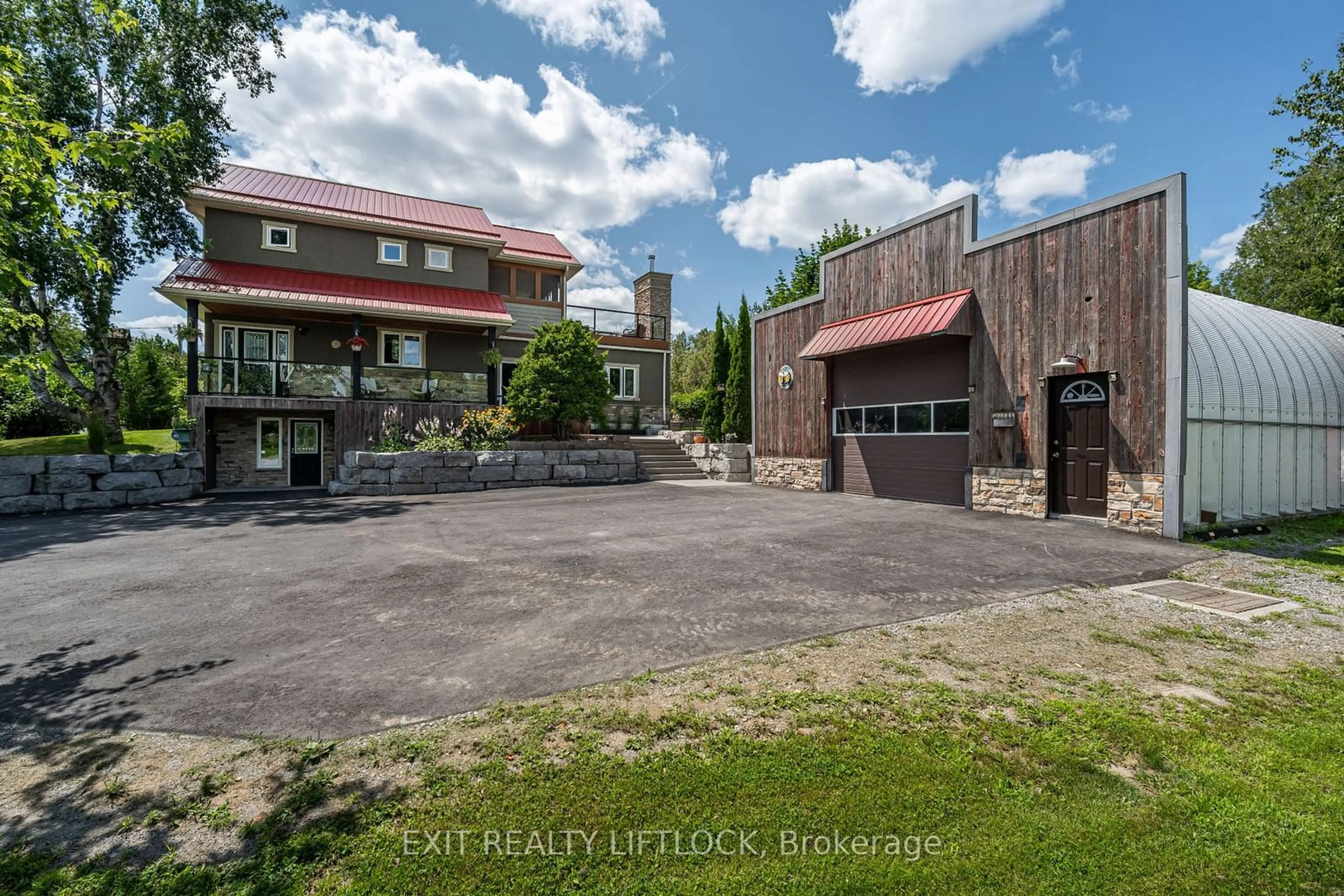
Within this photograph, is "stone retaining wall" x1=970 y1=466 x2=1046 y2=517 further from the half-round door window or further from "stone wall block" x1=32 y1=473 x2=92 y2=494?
"stone wall block" x1=32 y1=473 x2=92 y2=494

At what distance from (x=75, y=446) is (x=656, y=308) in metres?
17.7

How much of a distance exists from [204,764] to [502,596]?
2.54 meters

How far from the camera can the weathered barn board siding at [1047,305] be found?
788 centimetres

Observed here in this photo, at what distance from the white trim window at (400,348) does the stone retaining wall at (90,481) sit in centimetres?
619

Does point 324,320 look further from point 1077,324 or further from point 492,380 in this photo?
point 1077,324

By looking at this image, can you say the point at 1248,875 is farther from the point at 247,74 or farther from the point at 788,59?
the point at 247,74

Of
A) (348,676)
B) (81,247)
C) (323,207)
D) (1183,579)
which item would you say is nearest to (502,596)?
(348,676)

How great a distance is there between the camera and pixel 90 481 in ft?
34.8

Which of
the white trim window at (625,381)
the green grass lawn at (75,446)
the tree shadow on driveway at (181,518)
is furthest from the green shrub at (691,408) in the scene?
the green grass lawn at (75,446)

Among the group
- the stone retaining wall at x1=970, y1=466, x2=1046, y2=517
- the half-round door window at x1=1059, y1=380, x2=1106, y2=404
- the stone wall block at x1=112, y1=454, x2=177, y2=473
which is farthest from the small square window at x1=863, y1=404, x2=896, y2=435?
the stone wall block at x1=112, y1=454, x2=177, y2=473

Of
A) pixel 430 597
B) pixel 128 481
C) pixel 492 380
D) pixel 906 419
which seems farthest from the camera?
pixel 492 380

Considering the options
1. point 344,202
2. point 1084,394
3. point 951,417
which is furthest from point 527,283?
point 1084,394

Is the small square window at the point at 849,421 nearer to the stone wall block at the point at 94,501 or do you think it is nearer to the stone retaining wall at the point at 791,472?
the stone retaining wall at the point at 791,472

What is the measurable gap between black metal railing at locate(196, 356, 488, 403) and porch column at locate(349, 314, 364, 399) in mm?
27
